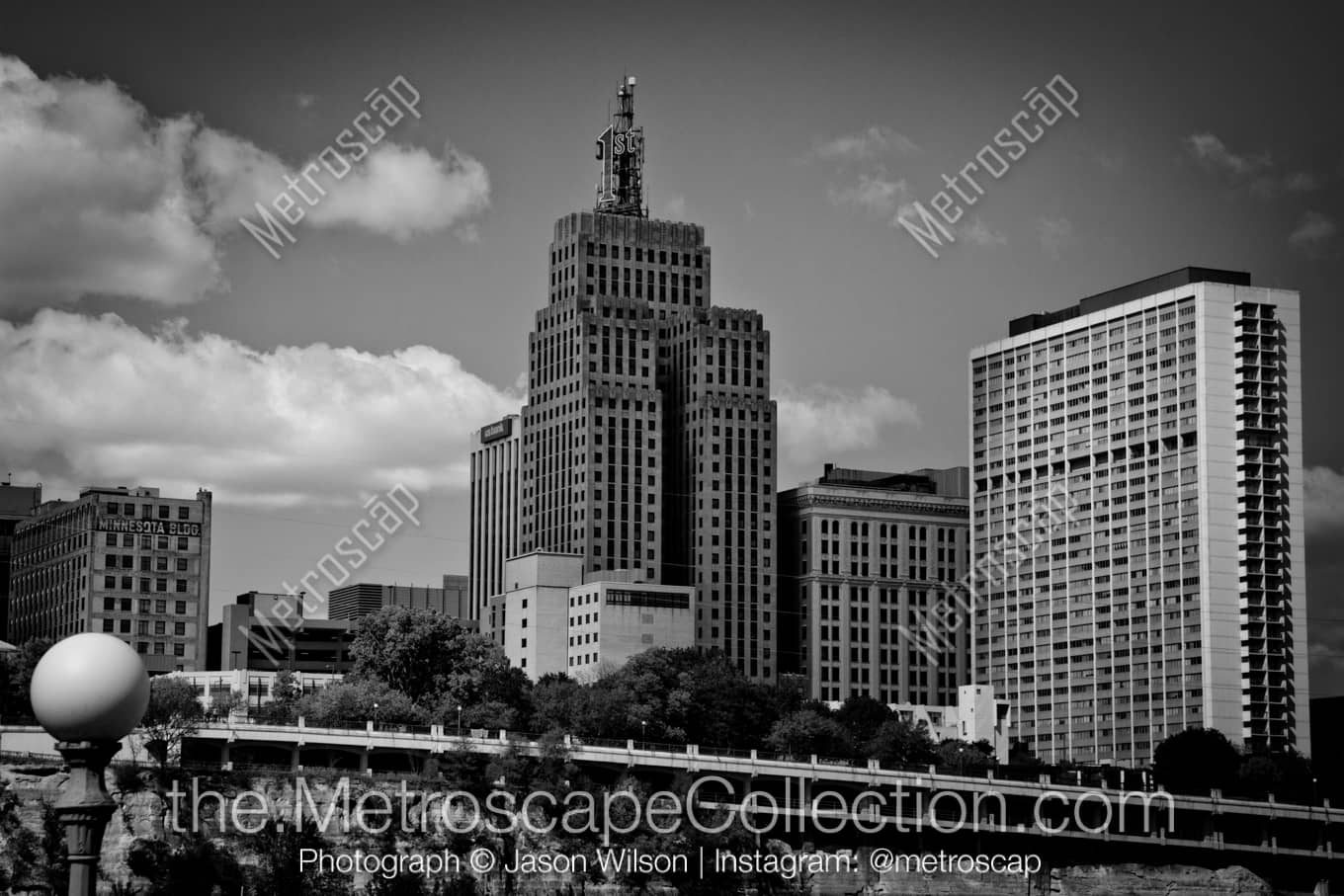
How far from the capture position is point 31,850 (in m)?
95.9

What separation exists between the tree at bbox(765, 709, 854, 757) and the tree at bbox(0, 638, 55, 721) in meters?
57.5

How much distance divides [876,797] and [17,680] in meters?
65.4

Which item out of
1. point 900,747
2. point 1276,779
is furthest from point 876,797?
point 1276,779

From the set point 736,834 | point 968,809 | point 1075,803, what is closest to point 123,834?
point 736,834

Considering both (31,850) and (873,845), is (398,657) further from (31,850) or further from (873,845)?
(31,850)

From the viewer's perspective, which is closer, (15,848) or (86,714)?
(86,714)

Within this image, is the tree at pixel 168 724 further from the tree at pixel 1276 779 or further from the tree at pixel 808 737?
the tree at pixel 1276 779

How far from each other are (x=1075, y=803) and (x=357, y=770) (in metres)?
56.7

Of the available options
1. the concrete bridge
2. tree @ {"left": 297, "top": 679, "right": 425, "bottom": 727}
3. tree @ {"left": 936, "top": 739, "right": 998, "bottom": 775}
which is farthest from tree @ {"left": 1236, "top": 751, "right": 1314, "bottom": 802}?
tree @ {"left": 297, "top": 679, "right": 425, "bottom": 727}

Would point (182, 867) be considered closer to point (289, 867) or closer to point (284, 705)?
point (289, 867)

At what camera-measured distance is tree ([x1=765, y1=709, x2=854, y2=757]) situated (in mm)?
151750

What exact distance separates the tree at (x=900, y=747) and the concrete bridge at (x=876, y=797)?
393 inches

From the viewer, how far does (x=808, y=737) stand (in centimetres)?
15425

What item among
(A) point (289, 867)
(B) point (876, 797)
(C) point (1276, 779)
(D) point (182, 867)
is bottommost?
(C) point (1276, 779)
